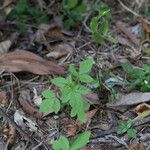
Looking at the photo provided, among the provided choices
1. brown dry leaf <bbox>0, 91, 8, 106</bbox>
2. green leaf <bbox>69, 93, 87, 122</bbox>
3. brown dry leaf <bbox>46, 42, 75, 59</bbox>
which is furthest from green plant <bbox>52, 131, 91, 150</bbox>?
brown dry leaf <bbox>46, 42, 75, 59</bbox>

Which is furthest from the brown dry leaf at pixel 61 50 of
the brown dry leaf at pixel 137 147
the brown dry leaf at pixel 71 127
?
the brown dry leaf at pixel 137 147

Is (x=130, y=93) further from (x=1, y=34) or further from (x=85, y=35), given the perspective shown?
(x=1, y=34)

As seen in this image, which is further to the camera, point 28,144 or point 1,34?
point 1,34

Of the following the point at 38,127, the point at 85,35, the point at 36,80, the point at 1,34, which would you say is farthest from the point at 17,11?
the point at 38,127

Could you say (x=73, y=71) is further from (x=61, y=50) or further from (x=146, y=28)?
(x=146, y=28)

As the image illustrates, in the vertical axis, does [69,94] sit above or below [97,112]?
above

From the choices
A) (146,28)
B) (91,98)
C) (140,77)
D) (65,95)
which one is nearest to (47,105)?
(65,95)

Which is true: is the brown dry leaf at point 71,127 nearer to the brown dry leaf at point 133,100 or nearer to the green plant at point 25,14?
the brown dry leaf at point 133,100
